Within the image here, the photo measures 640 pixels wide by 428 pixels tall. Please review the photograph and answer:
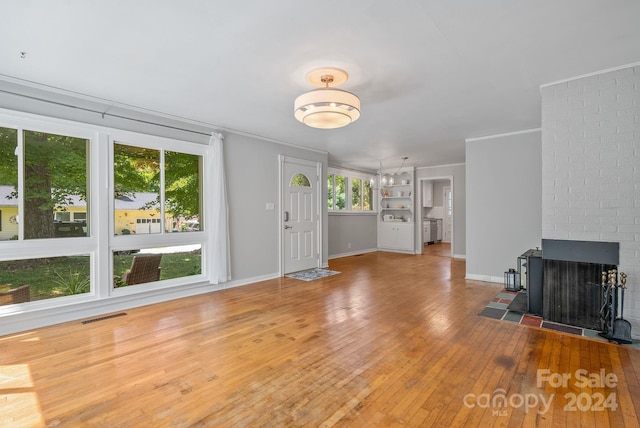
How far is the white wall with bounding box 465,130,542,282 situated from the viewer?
507cm

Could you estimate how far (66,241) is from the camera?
3.52 metres

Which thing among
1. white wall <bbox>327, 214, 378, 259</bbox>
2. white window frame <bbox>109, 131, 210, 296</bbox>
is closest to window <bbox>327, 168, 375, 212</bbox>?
white wall <bbox>327, 214, 378, 259</bbox>

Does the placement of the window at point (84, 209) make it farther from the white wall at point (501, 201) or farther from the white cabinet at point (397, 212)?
the white cabinet at point (397, 212)

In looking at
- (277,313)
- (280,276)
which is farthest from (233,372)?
(280,276)

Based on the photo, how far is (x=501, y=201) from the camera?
533 centimetres

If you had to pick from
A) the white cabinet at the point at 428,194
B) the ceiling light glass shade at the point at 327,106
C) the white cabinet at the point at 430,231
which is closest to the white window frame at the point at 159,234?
the ceiling light glass shade at the point at 327,106

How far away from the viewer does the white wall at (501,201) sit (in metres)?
5.07

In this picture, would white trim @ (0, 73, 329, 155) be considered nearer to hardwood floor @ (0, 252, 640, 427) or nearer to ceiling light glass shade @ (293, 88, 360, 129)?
ceiling light glass shade @ (293, 88, 360, 129)

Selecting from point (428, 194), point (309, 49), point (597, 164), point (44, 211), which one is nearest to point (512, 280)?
point (597, 164)

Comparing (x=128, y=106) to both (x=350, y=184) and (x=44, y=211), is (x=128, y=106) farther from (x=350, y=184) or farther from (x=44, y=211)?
(x=350, y=184)

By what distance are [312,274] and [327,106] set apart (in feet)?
12.6

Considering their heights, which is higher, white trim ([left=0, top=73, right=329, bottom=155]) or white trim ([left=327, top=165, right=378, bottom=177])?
white trim ([left=0, top=73, right=329, bottom=155])

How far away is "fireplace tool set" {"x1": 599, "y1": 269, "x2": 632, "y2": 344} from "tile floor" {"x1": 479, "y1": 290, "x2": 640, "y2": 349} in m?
0.08

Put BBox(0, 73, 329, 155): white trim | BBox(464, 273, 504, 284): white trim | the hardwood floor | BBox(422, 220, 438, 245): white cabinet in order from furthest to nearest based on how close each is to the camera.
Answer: BBox(422, 220, 438, 245): white cabinet → BBox(464, 273, 504, 284): white trim → BBox(0, 73, 329, 155): white trim → the hardwood floor
